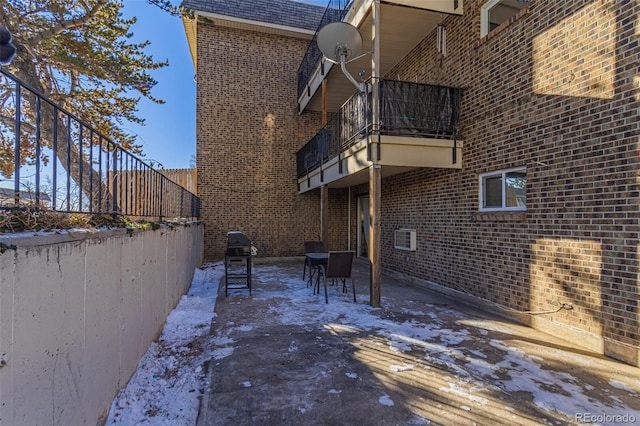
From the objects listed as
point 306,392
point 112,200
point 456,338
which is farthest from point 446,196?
point 112,200

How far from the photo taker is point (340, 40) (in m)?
6.30

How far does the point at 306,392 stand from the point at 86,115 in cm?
865

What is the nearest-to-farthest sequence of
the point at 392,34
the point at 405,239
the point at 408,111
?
the point at 408,111, the point at 392,34, the point at 405,239

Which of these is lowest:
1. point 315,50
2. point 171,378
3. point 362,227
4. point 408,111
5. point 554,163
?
point 171,378

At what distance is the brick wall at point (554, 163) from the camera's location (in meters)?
3.65

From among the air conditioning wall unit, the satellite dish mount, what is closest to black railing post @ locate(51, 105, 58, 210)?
the satellite dish mount

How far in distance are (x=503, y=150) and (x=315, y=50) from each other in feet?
23.0

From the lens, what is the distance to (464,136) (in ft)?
20.4

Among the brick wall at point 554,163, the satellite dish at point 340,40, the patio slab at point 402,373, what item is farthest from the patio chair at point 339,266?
the satellite dish at point 340,40

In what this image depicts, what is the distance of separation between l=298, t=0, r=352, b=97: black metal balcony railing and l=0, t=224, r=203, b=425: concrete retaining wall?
728 centimetres

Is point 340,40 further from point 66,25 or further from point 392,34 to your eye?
point 66,25

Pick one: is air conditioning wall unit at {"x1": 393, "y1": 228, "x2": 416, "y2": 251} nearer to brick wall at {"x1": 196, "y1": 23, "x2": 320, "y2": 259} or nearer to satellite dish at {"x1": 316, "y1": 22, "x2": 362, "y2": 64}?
satellite dish at {"x1": 316, "y1": 22, "x2": 362, "y2": 64}

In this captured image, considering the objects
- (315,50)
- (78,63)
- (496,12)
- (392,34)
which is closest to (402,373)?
(496,12)

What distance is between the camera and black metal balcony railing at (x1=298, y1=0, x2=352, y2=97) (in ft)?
27.4
